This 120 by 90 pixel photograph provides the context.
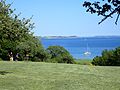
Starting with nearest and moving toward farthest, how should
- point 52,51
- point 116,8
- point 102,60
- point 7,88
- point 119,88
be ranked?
point 116,8, point 7,88, point 119,88, point 102,60, point 52,51

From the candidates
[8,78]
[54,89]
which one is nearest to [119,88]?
[54,89]

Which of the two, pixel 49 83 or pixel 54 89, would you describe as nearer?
pixel 54 89

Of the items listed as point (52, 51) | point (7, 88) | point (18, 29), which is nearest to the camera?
point (7, 88)

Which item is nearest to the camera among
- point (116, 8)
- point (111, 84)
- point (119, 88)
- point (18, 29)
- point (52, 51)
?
point (116, 8)

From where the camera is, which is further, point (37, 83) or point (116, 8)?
point (37, 83)

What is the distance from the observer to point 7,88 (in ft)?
57.7

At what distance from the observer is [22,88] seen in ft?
58.5

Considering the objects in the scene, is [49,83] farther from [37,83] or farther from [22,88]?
[22,88]

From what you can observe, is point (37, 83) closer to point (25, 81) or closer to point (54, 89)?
point (25, 81)

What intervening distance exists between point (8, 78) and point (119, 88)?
687 cm

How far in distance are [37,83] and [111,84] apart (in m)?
4.24

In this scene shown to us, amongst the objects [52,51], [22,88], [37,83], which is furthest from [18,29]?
[52,51]

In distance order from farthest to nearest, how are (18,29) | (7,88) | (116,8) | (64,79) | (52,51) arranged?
(52,51), (18,29), (64,79), (7,88), (116,8)

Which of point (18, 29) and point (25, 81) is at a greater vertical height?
point (18, 29)
